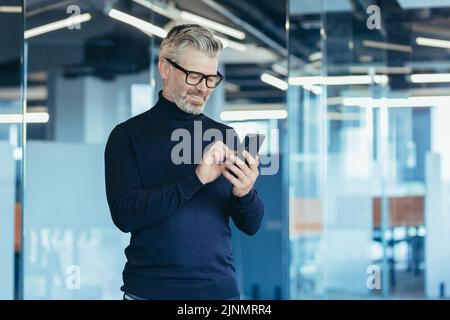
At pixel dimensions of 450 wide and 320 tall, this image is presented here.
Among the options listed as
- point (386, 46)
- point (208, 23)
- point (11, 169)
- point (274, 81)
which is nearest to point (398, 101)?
point (386, 46)

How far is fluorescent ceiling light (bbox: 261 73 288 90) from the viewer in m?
8.16

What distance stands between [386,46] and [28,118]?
8.57 ft

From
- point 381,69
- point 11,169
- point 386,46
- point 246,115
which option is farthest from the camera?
point 381,69

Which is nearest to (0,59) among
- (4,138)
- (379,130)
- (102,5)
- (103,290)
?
(4,138)

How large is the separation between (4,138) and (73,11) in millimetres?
858

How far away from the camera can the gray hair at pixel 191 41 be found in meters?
2.39

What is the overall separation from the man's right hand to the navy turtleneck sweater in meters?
0.09

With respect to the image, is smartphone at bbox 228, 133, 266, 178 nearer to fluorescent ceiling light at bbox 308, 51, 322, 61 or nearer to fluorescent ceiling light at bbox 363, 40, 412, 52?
fluorescent ceiling light at bbox 363, 40, 412, 52

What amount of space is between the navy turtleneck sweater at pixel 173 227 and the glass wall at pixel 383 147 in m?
3.83

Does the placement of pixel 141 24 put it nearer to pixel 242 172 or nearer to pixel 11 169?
pixel 11 169

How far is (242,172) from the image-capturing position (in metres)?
2.26

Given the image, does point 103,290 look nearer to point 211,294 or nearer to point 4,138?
point 4,138

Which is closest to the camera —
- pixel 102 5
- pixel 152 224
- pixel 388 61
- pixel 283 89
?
pixel 152 224

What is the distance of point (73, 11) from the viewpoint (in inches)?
216
